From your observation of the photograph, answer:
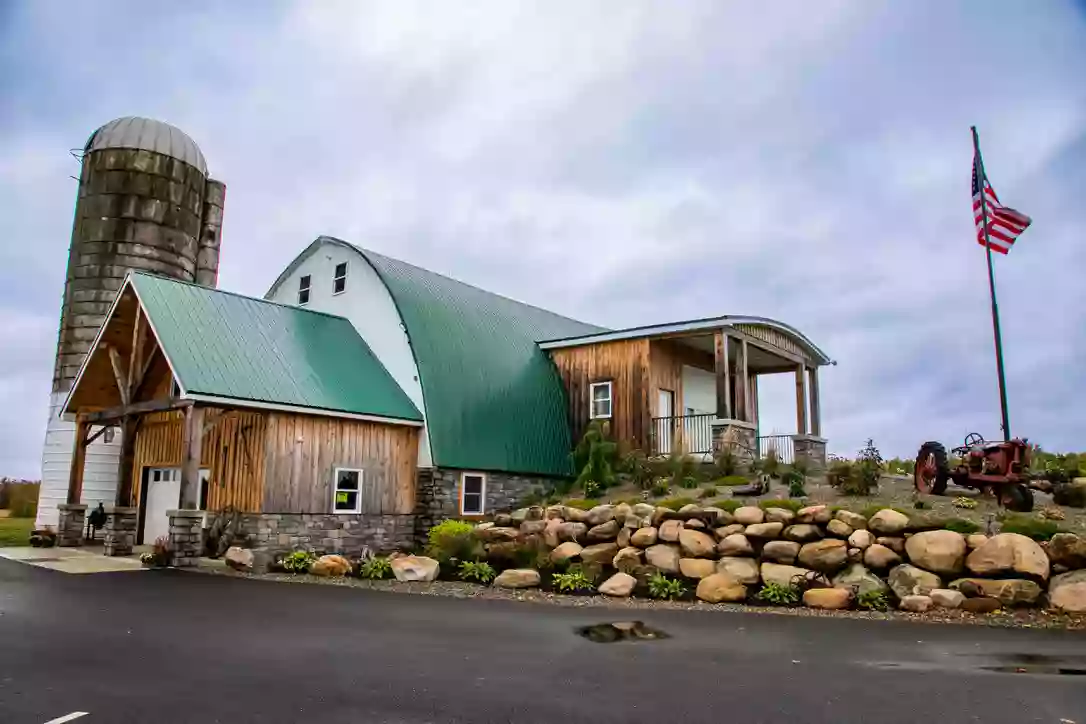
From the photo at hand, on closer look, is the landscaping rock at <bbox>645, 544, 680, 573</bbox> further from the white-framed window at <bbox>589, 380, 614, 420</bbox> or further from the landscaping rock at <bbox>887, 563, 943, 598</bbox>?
the white-framed window at <bbox>589, 380, 614, 420</bbox>

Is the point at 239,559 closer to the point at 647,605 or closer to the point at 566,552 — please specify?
the point at 566,552

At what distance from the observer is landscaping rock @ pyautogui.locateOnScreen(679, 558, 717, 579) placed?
544 inches

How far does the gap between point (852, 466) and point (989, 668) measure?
872cm

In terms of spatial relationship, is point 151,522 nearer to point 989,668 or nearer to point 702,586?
point 702,586

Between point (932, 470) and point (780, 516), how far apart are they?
3531 mm

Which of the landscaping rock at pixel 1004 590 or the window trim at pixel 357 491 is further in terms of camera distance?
the window trim at pixel 357 491

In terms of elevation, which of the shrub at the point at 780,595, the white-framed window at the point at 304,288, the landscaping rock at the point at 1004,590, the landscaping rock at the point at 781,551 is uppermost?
the white-framed window at the point at 304,288

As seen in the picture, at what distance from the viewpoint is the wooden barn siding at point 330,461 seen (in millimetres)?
17703

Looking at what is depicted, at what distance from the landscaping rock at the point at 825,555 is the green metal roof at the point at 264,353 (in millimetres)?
10298

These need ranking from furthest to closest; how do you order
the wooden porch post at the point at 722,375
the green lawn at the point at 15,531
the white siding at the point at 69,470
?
1. the white siding at the point at 69,470
2. the green lawn at the point at 15,531
3. the wooden porch post at the point at 722,375

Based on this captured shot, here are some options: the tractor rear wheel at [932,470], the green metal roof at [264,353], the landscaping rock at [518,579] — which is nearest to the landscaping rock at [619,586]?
the landscaping rock at [518,579]

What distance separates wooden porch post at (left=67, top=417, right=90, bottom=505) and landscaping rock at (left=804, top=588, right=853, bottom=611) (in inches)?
716

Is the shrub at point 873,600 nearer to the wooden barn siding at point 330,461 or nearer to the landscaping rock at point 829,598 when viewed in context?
the landscaping rock at point 829,598

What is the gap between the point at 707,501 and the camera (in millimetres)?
15672
